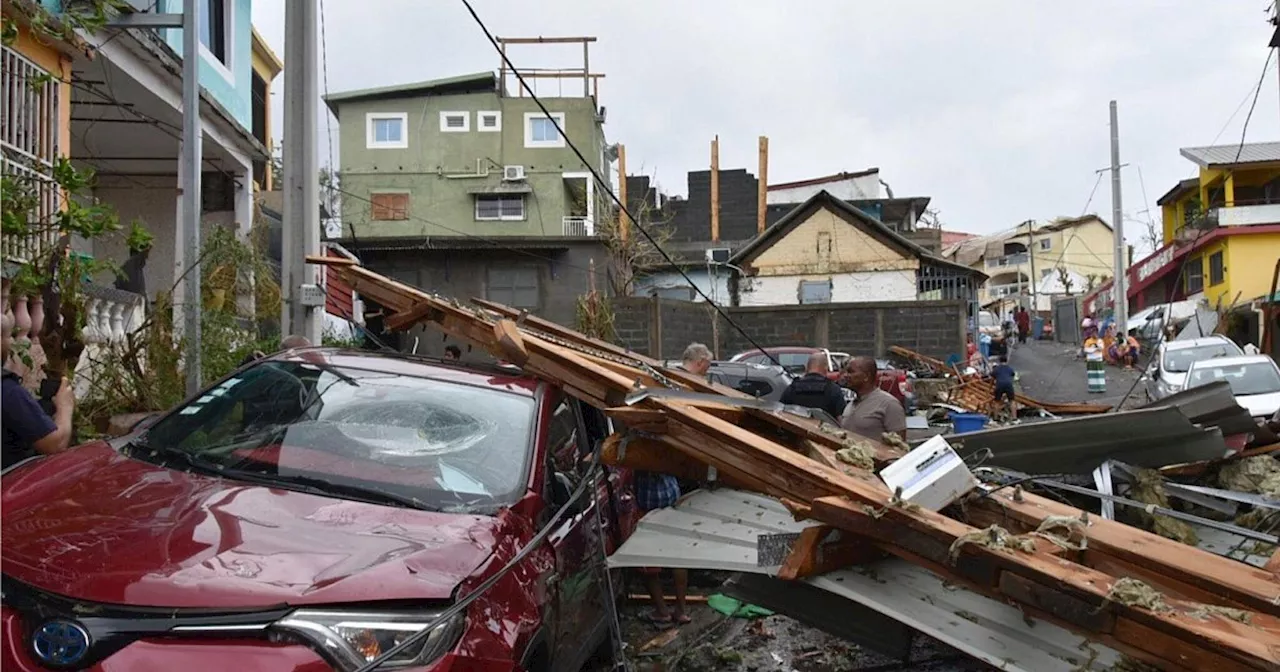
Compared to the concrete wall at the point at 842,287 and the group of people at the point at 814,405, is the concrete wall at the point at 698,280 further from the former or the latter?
the group of people at the point at 814,405

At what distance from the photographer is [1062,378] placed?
85.8 feet

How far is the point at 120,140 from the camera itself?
1070 centimetres

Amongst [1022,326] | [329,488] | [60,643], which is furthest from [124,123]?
[1022,326]

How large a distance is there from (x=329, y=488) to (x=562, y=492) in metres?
1.00

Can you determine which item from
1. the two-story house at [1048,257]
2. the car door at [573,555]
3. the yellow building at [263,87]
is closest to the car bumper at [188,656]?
the car door at [573,555]

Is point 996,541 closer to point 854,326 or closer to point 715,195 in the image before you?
point 854,326

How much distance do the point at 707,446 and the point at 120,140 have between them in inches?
393

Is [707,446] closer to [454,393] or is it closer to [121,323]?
[454,393]

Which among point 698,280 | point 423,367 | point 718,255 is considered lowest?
point 423,367

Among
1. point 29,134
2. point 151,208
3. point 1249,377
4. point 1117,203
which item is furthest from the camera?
point 1117,203

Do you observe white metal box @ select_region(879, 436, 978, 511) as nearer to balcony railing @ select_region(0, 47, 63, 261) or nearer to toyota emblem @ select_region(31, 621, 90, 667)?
toyota emblem @ select_region(31, 621, 90, 667)

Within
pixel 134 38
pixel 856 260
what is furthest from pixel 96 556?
pixel 856 260

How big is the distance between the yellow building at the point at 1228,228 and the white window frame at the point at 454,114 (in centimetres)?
2600

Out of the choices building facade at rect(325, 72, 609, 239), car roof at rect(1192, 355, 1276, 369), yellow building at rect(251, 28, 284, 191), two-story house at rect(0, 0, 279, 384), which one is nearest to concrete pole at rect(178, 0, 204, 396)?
two-story house at rect(0, 0, 279, 384)
